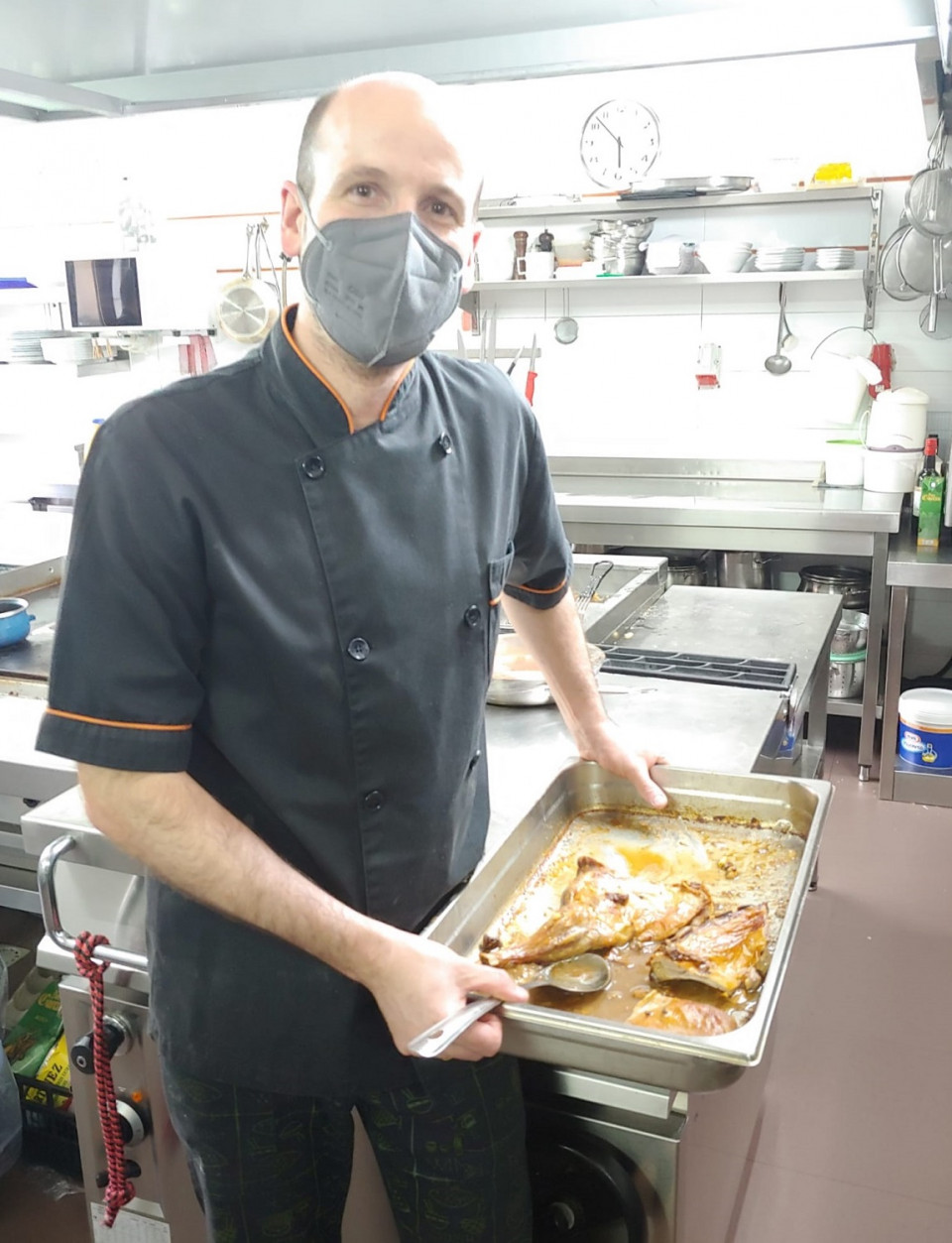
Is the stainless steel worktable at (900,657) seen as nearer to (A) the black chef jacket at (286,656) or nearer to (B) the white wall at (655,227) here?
(B) the white wall at (655,227)

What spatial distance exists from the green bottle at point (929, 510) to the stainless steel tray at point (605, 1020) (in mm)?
2594

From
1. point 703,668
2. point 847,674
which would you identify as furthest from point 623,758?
point 847,674

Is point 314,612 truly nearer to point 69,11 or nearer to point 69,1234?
point 69,11

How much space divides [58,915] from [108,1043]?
190 millimetres

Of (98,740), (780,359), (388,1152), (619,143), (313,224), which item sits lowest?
(388,1152)

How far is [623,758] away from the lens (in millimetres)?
1481

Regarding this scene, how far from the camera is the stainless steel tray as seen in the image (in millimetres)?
945

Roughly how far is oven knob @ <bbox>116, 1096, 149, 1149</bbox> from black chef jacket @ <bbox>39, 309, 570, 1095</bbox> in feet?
1.29

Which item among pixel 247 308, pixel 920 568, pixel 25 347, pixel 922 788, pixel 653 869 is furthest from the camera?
pixel 25 347

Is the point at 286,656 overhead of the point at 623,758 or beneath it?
overhead

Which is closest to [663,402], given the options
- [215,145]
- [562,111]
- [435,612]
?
[562,111]

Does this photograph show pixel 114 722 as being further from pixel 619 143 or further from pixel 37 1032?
pixel 619 143

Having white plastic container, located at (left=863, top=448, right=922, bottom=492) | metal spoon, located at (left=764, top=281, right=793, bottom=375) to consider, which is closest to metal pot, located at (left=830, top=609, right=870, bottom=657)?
white plastic container, located at (left=863, top=448, right=922, bottom=492)

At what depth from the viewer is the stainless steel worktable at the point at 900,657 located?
352 cm
